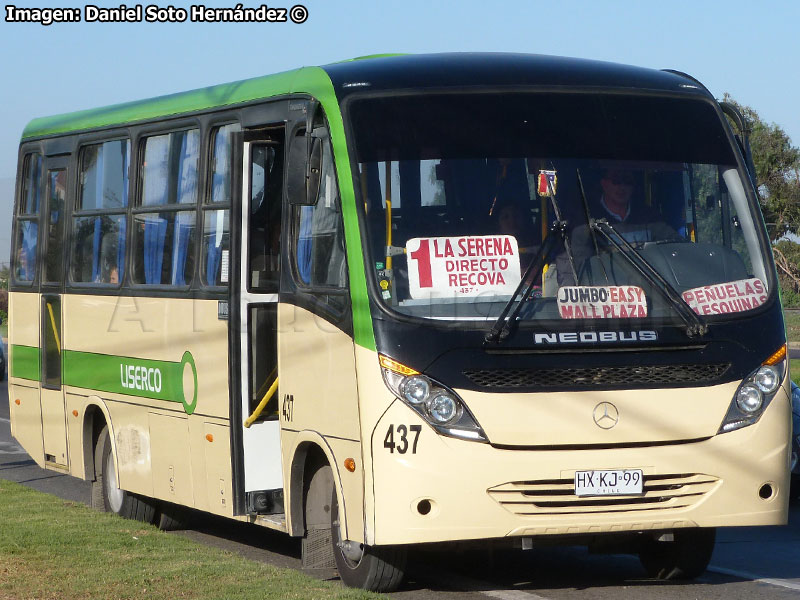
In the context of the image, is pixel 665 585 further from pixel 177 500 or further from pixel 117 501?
pixel 117 501

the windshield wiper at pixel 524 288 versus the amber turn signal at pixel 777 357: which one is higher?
the windshield wiper at pixel 524 288

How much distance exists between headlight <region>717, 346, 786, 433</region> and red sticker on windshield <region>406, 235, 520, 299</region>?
4.52ft

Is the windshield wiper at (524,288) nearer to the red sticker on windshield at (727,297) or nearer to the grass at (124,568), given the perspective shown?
the red sticker on windshield at (727,297)

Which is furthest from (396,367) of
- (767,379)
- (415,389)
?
(767,379)

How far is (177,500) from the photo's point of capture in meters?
11.4

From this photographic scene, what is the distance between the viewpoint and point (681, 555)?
9.37 metres

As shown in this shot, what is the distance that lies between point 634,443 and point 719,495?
0.58 metres

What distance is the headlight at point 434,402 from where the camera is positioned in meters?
8.05

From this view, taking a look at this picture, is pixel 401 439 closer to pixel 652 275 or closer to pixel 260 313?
pixel 652 275

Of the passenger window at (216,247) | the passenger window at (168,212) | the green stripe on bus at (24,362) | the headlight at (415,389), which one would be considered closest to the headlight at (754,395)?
the headlight at (415,389)

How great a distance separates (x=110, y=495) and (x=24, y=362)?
2.11 metres

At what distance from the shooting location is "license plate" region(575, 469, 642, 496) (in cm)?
823

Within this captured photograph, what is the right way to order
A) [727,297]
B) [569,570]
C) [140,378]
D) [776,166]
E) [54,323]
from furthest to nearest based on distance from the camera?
[776,166] < [54,323] < [140,378] < [569,570] < [727,297]

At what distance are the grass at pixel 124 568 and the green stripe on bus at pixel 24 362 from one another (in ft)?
7.93
